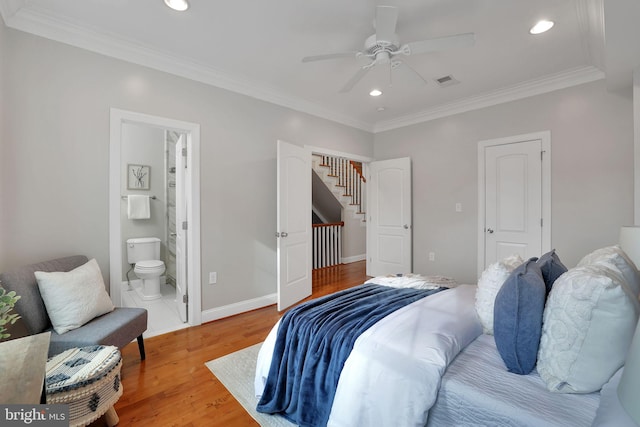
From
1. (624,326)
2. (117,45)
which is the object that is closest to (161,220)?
(117,45)

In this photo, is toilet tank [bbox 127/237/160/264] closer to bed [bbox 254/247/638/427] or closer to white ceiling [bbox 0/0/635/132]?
white ceiling [bbox 0/0/635/132]

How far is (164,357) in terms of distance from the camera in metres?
2.47

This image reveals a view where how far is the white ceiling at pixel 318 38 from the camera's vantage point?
2.20m

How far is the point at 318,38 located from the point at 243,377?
2.77 metres

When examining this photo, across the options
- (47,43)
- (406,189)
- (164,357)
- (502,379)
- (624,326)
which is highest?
(47,43)

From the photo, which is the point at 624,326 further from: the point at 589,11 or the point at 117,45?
the point at 117,45

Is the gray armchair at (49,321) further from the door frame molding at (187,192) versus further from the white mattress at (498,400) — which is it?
the white mattress at (498,400)

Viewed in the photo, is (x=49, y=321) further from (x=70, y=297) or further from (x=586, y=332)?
(x=586, y=332)

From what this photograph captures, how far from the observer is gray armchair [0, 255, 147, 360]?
187 cm

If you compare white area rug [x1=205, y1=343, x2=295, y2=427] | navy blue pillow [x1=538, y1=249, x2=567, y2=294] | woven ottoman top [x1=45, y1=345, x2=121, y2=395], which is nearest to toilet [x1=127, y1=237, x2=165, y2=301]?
white area rug [x1=205, y1=343, x2=295, y2=427]

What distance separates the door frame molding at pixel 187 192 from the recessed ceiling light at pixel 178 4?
997 millimetres

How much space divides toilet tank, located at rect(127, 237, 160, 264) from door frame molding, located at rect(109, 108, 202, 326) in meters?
1.67

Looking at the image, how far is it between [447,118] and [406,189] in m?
1.16

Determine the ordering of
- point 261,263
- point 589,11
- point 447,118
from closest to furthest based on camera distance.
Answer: point 589,11, point 261,263, point 447,118
